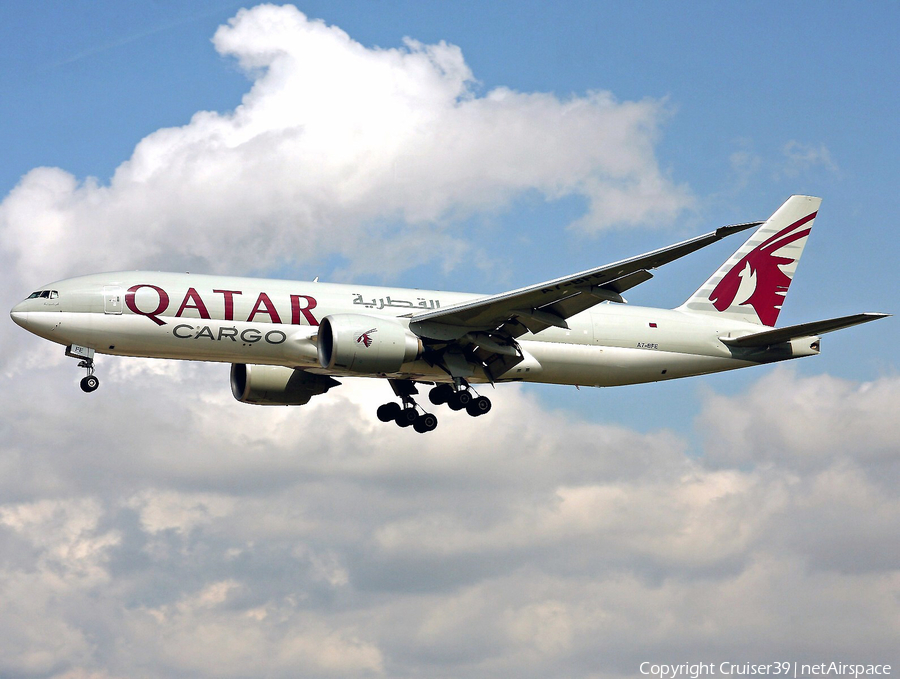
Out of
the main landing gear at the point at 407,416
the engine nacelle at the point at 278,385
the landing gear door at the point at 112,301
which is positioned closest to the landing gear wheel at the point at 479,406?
the main landing gear at the point at 407,416

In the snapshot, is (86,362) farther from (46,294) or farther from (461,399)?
(461,399)

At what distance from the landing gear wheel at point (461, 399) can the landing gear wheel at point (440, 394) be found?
108cm

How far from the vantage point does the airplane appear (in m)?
38.3

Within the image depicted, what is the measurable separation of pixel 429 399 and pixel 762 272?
14.8m

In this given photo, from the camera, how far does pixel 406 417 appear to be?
46.3 meters

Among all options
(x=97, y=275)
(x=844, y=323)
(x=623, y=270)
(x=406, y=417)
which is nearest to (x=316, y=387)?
(x=406, y=417)

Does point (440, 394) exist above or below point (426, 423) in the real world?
above

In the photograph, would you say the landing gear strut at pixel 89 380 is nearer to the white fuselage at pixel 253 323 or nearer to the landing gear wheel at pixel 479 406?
the white fuselage at pixel 253 323

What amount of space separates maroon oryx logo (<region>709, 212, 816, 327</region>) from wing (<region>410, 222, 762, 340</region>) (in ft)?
33.6

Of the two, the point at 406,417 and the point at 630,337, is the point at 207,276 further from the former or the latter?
the point at 630,337

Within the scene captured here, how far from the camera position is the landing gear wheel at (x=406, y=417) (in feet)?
151

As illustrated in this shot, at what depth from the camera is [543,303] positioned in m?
38.9

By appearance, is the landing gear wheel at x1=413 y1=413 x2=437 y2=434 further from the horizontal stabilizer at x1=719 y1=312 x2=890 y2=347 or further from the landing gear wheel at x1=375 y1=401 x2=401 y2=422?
the horizontal stabilizer at x1=719 y1=312 x2=890 y2=347

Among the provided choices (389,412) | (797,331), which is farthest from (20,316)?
(797,331)
